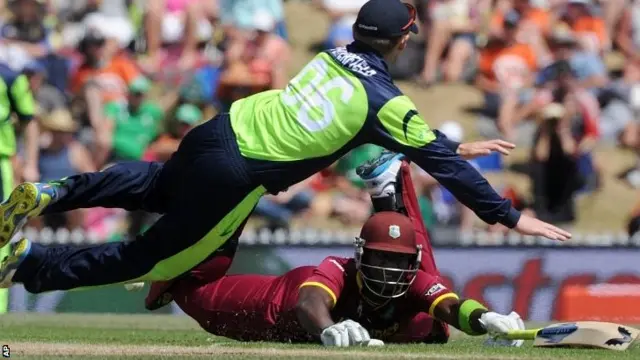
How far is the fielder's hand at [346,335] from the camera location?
324 inches

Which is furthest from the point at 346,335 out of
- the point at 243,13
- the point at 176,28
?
the point at 176,28

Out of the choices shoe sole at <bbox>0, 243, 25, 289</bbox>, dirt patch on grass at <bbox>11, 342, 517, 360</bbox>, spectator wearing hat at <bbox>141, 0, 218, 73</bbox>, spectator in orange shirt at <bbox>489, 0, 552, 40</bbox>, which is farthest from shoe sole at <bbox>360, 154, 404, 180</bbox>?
spectator in orange shirt at <bbox>489, 0, 552, 40</bbox>

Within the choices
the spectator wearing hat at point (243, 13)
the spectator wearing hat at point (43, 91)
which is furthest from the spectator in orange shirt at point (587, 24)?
the spectator wearing hat at point (43, 91)

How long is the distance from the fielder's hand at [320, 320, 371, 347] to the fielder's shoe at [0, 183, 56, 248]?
6.62 ft

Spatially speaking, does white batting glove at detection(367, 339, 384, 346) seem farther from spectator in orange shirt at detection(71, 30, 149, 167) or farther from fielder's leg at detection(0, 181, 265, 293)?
spectator in orange shirt at detection(71, 30, 149, 167)

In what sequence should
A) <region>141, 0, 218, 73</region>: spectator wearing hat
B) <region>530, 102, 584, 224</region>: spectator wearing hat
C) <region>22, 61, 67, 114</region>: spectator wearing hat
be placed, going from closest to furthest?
<region>22, 61, 67, 114</region>: spectator wearing hat, <region>530, 102, 584, 224</region>: spectator wearing hat, <region>141, 0, 218, 73</region>: spectator wearing hat

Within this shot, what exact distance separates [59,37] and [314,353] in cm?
1095

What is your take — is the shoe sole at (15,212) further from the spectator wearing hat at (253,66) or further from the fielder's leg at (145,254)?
the spectator wearing hat at (253,66)

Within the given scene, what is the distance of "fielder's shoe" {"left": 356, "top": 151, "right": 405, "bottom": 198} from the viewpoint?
31.1 feet

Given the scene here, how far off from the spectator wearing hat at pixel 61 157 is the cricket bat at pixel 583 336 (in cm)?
784

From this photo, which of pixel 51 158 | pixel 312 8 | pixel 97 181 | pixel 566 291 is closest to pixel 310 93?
pixel 97 181

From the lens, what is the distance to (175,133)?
626 inches

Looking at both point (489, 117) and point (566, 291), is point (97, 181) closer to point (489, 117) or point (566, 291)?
point (566, 291)

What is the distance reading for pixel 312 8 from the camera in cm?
1964
